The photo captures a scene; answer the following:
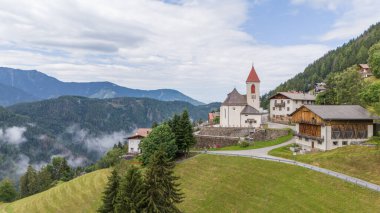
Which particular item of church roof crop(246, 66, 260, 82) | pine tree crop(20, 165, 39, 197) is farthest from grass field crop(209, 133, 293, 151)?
pine tree crop(20, 165, 39, 197)

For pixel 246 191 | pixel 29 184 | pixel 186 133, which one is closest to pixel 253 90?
pixel 186 133

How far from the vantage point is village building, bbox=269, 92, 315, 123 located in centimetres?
8906

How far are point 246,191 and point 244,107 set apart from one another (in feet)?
134

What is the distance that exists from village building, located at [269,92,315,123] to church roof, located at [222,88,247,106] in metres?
15.2

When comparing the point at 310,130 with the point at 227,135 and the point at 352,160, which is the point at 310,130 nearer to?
the point at 352,160

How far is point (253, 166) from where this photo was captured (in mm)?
48312

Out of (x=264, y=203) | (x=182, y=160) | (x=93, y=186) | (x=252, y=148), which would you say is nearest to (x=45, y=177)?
(x=93, y=186)

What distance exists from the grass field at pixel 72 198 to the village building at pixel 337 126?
124 feet

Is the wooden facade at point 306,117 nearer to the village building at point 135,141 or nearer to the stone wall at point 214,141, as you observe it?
the stone wall at point 214,141

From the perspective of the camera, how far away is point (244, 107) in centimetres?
7969

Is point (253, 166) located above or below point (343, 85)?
below

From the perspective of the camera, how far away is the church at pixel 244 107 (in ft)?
256

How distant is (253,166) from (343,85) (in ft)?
127

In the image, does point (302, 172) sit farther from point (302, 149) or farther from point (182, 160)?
point (182, 160)
